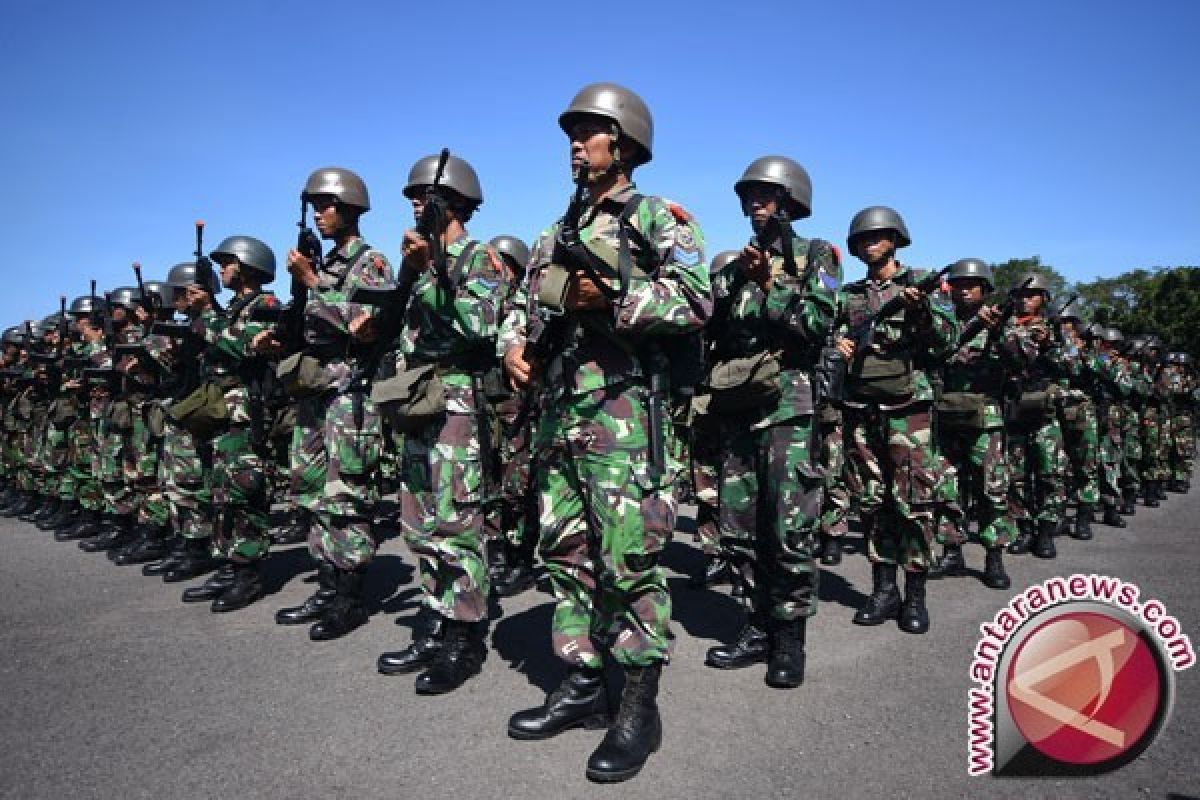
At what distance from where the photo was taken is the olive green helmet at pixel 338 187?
4922 mm

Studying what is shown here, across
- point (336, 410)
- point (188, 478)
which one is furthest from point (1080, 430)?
point (188, 478)

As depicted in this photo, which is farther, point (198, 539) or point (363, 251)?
point (198, 539)

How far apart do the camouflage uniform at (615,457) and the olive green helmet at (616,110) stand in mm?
255

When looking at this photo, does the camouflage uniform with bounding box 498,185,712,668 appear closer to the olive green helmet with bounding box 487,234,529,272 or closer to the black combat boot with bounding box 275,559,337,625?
the black combat boot with bounding box 275,559,337,625

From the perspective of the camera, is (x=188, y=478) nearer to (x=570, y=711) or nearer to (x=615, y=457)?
(x=570, y=711)

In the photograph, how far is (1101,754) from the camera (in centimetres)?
270

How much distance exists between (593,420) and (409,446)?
1546 mm

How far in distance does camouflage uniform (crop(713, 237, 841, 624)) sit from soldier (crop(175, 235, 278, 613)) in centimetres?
361

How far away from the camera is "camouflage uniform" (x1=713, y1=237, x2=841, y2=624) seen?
3.97 m

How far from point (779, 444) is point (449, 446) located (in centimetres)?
186

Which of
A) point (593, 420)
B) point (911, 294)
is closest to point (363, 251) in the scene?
point (593, 420)

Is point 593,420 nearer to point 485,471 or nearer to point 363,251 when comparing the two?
point 485,471

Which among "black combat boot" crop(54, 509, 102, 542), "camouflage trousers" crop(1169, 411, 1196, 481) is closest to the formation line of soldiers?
"black combat boot" crop(54, 509, 102, 542)

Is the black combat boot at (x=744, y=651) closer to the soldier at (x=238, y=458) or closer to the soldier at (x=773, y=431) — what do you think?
the soldier at (x=773, y=431)
